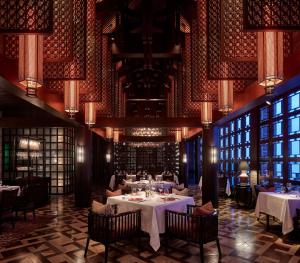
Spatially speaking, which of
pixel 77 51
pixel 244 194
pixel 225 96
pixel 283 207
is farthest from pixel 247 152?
pixel 77 51

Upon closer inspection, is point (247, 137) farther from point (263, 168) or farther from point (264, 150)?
point (263, 168)

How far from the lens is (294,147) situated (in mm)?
6609

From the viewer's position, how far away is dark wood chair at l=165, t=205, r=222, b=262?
3.97m

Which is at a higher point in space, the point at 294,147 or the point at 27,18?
the point at 27,18

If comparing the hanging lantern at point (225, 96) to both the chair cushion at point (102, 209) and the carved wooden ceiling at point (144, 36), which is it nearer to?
the carved wooden ceiling at point (144, 36)

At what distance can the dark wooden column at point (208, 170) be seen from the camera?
8.64 meters

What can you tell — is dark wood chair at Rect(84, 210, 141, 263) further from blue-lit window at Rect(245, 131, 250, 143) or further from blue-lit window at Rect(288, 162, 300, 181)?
blue-lit window at Rect(245, 131, 250, 143)

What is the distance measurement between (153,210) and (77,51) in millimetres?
2691

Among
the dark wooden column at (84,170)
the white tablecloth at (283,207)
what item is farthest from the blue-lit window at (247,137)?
the dark wooden column at (84,170)

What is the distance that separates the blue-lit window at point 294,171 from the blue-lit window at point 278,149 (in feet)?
1.69

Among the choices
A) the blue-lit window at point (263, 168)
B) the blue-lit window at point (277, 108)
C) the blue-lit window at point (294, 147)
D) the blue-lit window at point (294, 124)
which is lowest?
the blue-lit window at point (263, 168)

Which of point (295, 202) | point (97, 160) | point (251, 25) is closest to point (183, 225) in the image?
point (295, 202)

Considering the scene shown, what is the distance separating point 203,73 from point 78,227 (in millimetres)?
4072

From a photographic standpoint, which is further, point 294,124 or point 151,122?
point 151,122
